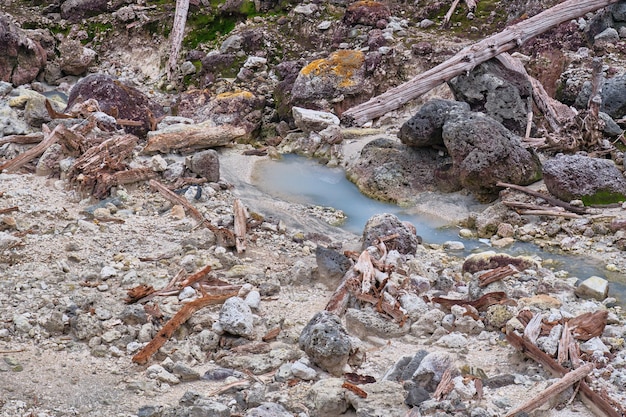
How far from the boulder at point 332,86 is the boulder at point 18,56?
248 inches


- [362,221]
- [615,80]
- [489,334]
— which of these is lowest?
[362,221]

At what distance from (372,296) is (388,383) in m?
1.92

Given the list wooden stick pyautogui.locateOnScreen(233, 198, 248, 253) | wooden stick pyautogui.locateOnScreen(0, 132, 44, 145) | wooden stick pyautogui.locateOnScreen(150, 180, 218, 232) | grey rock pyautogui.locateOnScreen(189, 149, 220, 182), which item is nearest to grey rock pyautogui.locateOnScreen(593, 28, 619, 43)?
grey rock pyautogui.locateOnScreen(189, 149, 220, 182)

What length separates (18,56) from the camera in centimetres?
1702

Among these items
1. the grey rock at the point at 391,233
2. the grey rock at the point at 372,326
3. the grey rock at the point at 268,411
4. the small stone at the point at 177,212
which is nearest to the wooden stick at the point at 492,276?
the grey rock at the point at 372,326

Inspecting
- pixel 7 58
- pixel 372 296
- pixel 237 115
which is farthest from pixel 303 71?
pixel 372 296

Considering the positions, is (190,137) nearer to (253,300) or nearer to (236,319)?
(253,300)

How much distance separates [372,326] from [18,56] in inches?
518

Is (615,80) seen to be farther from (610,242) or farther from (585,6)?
(610,242)

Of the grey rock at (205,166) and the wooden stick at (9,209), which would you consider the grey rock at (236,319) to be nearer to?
the wooden stick at (9,209)

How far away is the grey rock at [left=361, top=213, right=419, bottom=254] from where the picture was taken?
30.5 feet

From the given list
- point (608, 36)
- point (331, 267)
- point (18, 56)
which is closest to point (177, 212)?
point (331, 267)

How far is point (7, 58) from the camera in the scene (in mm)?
16781

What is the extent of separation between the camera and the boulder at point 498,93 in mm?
13258
